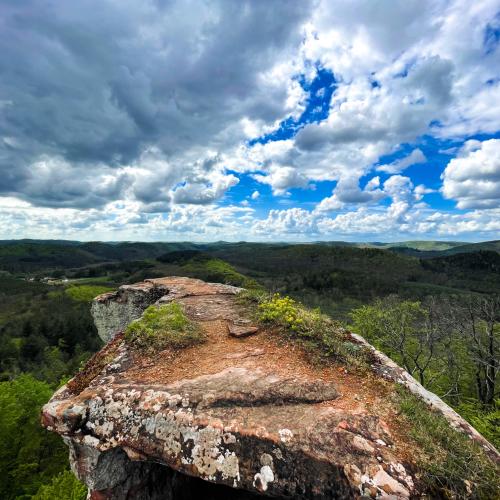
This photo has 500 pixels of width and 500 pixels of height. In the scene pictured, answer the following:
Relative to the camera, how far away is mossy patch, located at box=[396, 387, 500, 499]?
3793mm

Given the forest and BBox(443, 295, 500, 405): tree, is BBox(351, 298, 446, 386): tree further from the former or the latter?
BBox(443, 295, 500, 405): tree

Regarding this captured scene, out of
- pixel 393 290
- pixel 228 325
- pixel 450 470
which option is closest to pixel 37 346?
pixel 228 325

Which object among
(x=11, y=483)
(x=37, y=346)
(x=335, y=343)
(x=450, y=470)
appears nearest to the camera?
(x=450, y=470)

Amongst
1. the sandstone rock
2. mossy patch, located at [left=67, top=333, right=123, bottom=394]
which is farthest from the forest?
mossy patch, located at [left=67, top=333, right=123, bottom=394]

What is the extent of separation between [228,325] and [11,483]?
1853 centimetres

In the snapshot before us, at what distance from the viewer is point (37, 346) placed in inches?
3499

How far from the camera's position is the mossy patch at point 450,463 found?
3.79 m

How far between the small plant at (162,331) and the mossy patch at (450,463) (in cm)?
539

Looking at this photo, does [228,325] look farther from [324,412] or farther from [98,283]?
[98,283]

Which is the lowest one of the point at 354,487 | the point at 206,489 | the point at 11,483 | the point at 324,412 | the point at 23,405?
the point at 11,483

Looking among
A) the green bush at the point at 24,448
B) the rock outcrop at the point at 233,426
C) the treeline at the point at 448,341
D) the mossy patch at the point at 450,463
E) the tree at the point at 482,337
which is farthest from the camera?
the treeline at the point at 448,341

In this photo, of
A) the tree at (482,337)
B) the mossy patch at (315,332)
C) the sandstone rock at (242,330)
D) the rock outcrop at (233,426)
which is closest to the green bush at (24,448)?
the rock outcrop at (233,426)

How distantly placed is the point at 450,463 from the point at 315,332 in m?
4.03

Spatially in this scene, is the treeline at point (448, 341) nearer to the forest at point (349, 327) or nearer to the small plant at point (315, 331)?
the forest at point (349, 327)
